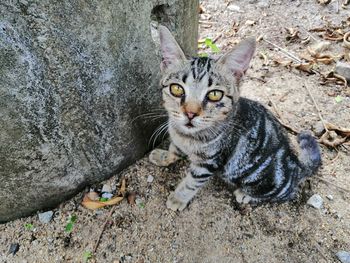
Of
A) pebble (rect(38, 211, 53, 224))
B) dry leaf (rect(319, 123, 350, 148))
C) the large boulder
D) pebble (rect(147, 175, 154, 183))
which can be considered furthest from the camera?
dry leaf (rect(319, 123, 350, 148))

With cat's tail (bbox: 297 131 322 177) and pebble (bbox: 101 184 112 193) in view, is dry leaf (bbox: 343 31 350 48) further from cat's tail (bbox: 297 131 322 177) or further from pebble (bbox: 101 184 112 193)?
pebble (bbox: 101 184 112 193)

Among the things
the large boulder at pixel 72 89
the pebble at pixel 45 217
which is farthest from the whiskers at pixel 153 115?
the pebble at pixel 45 217

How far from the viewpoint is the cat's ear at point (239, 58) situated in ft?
5.30

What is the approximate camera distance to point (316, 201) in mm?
2230

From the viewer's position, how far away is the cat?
67.4 inches

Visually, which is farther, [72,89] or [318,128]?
[318,128]

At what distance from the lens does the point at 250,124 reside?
1.99m

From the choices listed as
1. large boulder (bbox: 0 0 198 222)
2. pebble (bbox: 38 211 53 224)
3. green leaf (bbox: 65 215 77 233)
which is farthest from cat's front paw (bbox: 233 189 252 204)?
pebble (bbox: 38 211 53 224)

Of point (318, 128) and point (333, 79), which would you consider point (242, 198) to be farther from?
point (333, 79)

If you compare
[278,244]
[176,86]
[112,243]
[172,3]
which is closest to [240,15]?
[172,3]

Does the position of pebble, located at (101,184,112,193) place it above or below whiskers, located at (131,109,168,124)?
below

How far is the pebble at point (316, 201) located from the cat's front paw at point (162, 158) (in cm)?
101

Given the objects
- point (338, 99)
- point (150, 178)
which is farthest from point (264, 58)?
point (150, 178)

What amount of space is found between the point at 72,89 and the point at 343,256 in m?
1.91
